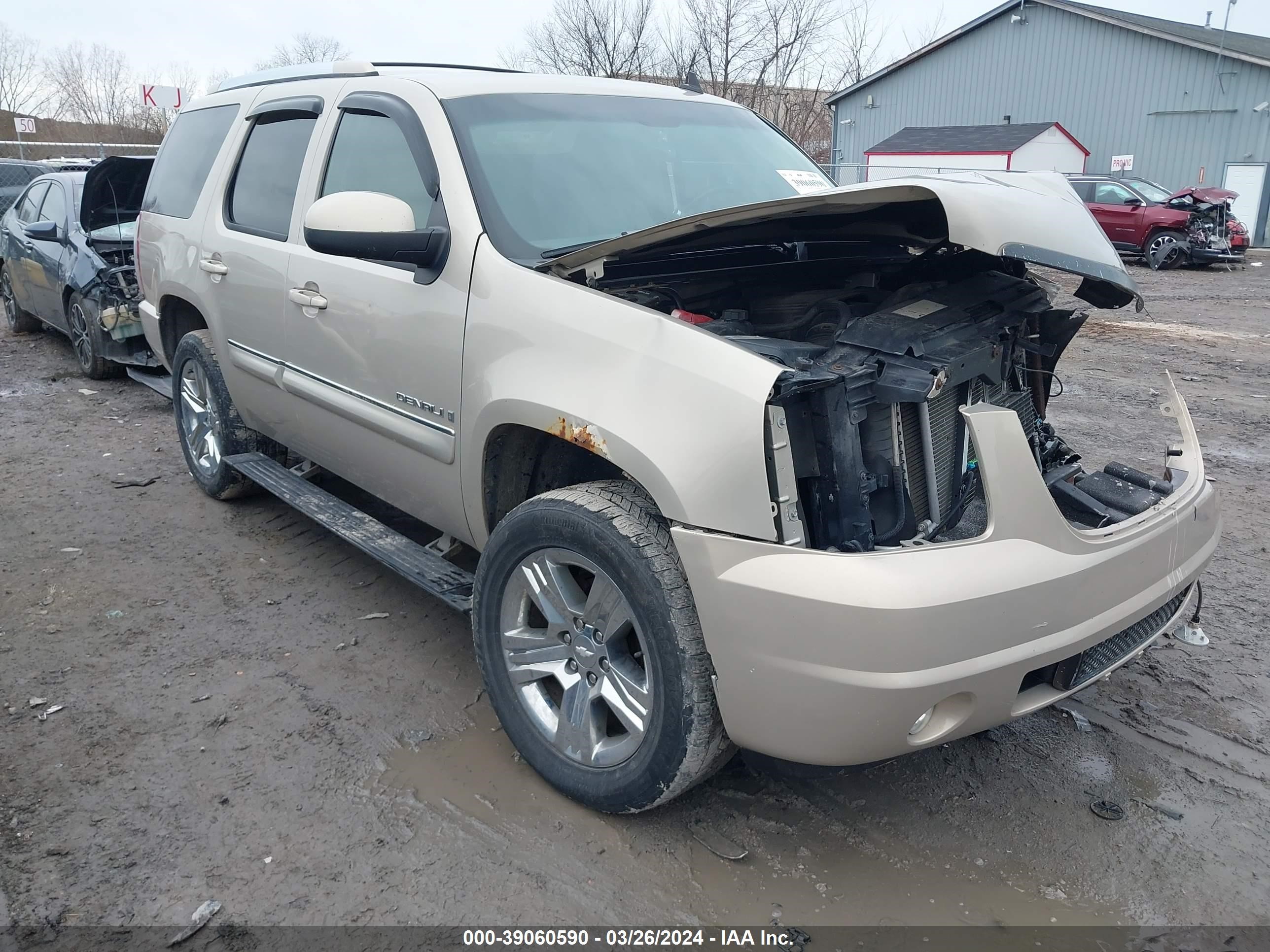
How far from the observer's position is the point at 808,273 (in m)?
3.26

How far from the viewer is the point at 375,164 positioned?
349cm

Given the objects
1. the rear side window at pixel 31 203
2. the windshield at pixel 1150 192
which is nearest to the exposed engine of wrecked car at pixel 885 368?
the rear side window at pixel 31 203

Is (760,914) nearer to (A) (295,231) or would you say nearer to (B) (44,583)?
(A) (295,231)

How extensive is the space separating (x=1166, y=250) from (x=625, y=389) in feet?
58.5

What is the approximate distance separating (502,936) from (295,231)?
9.18 ft

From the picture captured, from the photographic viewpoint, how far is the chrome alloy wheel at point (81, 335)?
799 centimetres

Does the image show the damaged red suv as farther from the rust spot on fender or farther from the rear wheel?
the rust spot on fender

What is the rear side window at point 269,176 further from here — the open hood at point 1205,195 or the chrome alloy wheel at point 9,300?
the open hood at point 1205,195

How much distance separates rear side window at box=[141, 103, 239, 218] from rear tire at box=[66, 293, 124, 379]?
9.39ft

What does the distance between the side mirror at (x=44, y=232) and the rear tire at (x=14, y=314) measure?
2610mm

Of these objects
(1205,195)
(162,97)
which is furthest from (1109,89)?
(162,97)

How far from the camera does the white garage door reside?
23.1m

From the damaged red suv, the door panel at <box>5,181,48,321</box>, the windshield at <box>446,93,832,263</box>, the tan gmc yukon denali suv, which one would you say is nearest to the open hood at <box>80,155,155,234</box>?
the door panel at <box>5,181,48,321</box>

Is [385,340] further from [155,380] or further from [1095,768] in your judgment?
[155,380]
